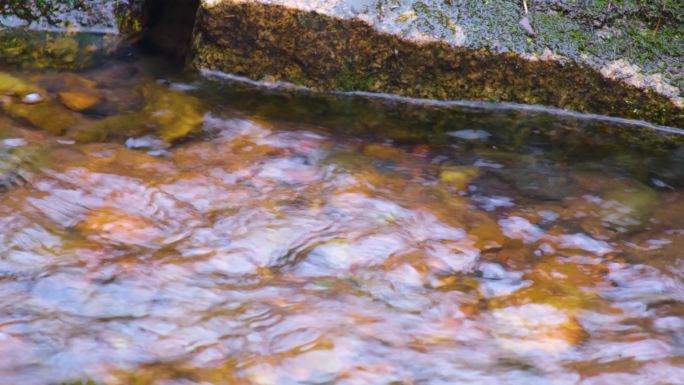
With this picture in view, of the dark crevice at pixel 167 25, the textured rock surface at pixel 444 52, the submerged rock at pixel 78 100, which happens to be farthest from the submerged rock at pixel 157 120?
the dark crevice at pixel 167 25

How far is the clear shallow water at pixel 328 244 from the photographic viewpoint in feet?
7.11

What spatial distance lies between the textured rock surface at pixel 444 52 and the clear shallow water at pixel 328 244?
0.16m

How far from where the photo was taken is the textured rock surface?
385cm

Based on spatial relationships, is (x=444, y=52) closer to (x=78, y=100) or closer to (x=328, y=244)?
(x=328, y=244)

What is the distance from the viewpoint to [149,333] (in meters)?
2.20

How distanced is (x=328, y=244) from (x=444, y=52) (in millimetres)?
1687

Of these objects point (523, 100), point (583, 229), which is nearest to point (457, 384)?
point (583, 229)

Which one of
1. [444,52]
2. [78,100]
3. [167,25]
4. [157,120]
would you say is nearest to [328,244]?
[157,120]

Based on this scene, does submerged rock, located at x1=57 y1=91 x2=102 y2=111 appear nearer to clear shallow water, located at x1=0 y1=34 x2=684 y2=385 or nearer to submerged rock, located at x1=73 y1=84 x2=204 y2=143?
clear shallow water, located at x1=0 y1=34 x2=684 y2=385

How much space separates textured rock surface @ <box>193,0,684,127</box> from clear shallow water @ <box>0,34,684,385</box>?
0.16m

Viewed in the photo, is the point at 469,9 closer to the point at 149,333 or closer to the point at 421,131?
the point at 421,131

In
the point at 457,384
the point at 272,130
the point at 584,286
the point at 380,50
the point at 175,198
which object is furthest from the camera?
the point at 380,50

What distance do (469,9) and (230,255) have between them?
7.54ft

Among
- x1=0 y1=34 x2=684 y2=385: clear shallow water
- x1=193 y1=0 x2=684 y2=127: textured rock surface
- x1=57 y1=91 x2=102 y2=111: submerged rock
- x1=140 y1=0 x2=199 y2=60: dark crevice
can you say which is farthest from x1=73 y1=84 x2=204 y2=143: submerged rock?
x1=140 y1=0 x2=199 y2=60: dark crevice
